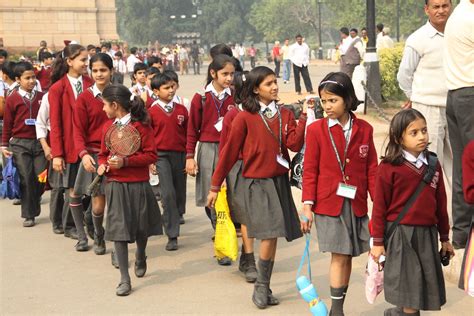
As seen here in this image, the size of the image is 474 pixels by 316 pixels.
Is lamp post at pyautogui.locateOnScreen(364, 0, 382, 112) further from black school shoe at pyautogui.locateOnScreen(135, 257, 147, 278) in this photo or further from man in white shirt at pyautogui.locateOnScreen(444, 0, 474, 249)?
black school shoe at pyautogui.locateOnScreen(135, 257, 147, 278)

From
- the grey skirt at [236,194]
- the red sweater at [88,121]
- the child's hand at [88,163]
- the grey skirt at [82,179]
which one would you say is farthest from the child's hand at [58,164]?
the grey skirt at [236,194]

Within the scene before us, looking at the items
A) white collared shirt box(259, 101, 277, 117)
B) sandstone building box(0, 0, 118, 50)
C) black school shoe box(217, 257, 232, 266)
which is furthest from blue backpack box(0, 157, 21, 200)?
sandstone building box(0, 0, 118, 50)

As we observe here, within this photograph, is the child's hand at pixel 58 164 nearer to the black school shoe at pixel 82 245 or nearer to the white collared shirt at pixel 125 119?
the black school shoe at pixel 82 245

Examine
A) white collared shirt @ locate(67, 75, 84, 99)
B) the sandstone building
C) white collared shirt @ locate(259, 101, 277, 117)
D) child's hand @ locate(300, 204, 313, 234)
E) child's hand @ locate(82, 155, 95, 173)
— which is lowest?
child's hand @ locate(300, 204, 313, 234)

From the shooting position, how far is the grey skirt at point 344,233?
5.39 m

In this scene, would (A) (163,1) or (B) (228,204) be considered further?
(A) (163,1)

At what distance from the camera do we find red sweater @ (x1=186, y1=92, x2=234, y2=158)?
306 inches

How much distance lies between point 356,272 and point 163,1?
86.9 meters

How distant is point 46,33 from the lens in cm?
4906

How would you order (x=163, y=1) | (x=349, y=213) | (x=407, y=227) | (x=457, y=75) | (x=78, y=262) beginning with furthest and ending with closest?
(x=163, y=1)
(x=78, y=262)
(x=457, y=75)
(x=349, y=213)
(x=407, y=227)

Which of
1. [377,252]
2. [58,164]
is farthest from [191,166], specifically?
[377,252]

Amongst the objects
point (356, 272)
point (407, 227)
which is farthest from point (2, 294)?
point (407, 227)

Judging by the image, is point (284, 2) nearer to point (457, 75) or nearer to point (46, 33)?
point (46, 33)

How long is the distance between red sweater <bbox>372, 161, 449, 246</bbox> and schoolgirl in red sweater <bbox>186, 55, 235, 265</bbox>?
9.38ft
